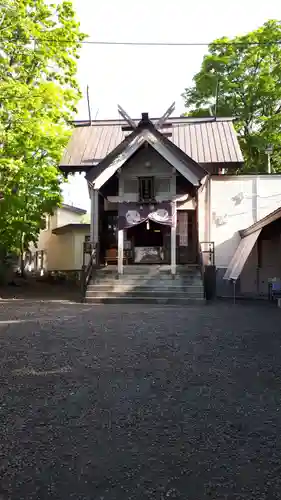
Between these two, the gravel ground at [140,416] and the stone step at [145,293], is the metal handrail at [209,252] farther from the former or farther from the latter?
the gravel ground at [140,416]

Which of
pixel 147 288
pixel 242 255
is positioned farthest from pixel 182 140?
pixel 147 288

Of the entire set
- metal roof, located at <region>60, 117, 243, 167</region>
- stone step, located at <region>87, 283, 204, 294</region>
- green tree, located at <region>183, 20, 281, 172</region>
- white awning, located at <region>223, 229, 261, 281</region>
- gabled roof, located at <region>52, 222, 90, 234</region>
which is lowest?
stone step, located at <region>87, 283, 204, 294</region>

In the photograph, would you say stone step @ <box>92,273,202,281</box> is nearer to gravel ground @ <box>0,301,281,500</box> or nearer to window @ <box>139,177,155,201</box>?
window @ <box>139,177,155,201</box>

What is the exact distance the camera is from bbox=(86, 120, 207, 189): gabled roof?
15461 mm

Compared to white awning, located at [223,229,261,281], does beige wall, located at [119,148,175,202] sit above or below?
above

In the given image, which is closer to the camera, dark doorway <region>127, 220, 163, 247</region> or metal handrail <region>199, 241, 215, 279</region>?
metal handrail <region>199, 241, 215, 279</region>

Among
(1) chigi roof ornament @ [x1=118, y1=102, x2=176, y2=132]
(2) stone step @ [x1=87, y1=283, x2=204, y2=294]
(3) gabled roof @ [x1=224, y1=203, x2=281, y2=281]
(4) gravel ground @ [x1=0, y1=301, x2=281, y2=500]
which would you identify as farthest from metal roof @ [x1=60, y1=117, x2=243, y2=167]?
(4) gravel ground @ [x1=0, y1=301, x2=281, y2=500]

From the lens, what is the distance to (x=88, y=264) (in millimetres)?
15852

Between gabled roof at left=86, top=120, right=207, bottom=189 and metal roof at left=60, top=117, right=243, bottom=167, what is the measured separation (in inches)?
144

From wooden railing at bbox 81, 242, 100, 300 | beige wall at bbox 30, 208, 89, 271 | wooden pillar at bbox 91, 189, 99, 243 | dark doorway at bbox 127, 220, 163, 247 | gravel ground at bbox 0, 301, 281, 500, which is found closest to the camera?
gravel ground at bbox 0, 301, 281, 500

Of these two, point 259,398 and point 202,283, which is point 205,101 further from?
point 259,398

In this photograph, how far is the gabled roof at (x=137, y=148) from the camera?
50.7 ft

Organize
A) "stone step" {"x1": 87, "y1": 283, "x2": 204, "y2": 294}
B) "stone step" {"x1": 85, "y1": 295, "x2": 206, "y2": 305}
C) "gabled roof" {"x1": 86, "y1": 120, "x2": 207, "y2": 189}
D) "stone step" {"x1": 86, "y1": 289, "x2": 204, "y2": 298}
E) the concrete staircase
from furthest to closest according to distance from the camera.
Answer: "gabled roof" {"x1": 86, "y1": 120, "x2": 207, "y2": 189} < "stone step" {"x1": 87, "y1": 283, "x2": 204, "y2": 294} < "stone step" {"x1": 86, "y1": 289, "x2": 204, "y2": 298} < the concrete staircase < "stone step" {"x1": 85, "y1": 295, "x2": 206, "y2": 305}

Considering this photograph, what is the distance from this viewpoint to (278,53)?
25938 millimetres
